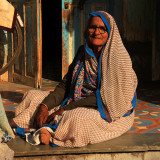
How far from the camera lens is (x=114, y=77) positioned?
3.08 m

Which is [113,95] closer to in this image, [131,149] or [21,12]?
[131,149]

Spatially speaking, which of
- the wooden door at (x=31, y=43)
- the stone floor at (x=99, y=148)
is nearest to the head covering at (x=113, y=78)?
the stone floor at (x=99, y=148)

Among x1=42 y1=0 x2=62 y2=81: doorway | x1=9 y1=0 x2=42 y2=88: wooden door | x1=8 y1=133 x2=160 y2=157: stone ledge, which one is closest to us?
x1=8 y1=133 x2=160 y2=157: stone ledge

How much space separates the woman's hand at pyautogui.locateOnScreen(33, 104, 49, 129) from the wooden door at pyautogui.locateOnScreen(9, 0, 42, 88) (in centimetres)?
324

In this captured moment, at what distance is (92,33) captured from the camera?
3.12m

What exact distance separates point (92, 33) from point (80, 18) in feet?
11.4

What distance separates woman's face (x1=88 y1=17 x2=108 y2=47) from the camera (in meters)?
3.07

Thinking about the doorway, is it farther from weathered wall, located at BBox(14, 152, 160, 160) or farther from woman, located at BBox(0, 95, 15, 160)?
weathered wall, located at BBox(14, 152, 160, 160)

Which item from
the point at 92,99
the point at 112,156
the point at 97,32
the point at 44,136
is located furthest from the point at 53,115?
the point at 97,32

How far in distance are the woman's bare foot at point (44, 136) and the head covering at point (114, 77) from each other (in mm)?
513

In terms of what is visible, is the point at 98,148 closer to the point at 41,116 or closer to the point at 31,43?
the point at 41,116

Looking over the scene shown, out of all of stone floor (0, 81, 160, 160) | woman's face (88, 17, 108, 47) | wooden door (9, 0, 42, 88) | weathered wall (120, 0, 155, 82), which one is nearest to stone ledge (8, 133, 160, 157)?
stone floor (0, 81, 160, 160)

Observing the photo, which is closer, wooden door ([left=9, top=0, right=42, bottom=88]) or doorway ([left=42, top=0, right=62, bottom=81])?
wooden door ([left=9, top=0, right=42, bottom=88])

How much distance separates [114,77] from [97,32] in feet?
1.39
